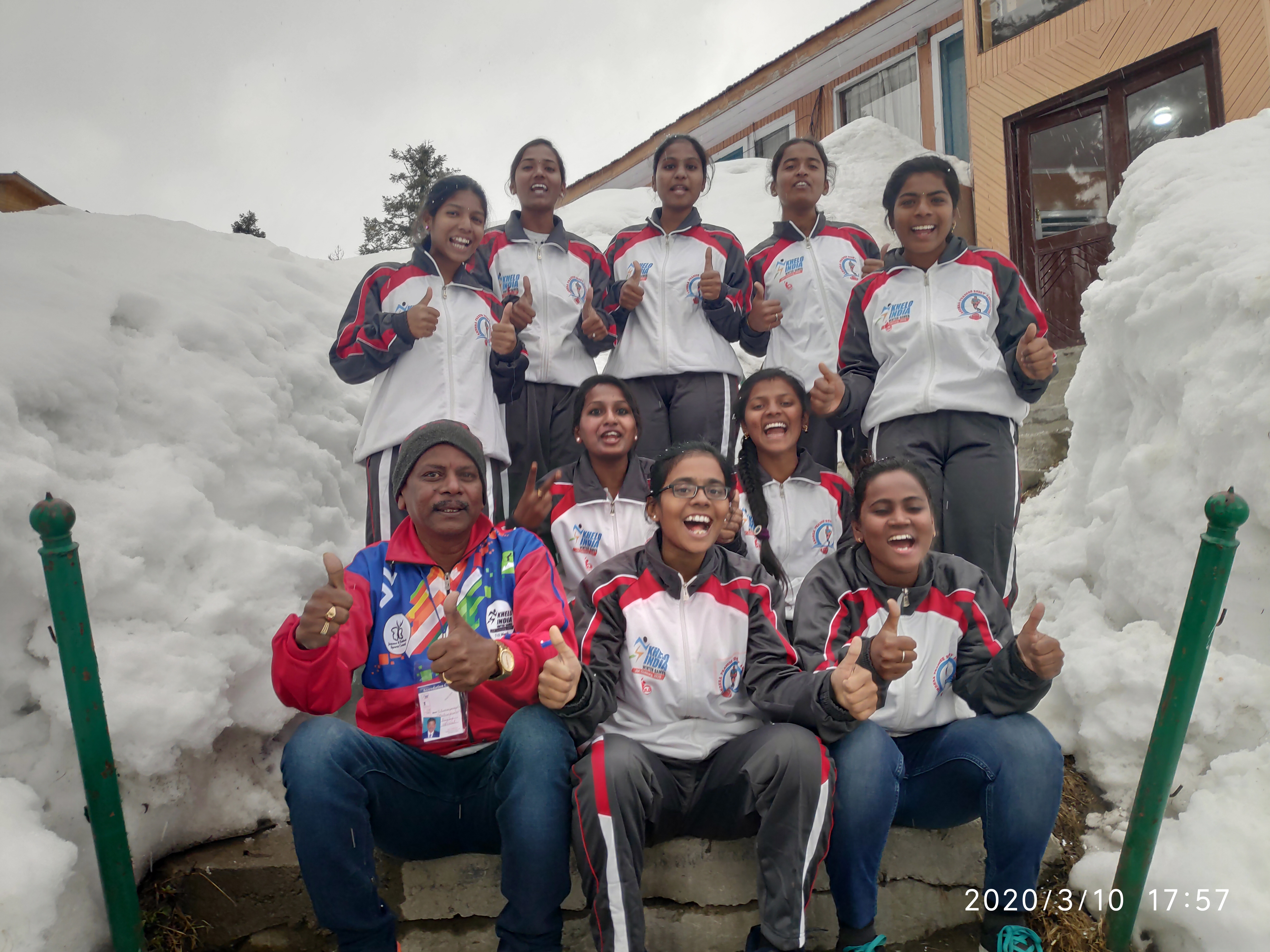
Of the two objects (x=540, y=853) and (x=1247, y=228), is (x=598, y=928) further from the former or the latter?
(x=1247, y=228)

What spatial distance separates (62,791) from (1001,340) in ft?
11.6

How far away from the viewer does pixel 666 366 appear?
3797 mm

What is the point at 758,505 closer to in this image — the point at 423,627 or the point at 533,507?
the point at 533,507

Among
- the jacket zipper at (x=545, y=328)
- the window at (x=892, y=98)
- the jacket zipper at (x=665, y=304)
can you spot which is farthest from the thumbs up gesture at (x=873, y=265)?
the window at (x=892, y=98)

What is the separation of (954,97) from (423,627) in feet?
38.4

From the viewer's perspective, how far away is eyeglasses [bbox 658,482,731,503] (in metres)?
2.51

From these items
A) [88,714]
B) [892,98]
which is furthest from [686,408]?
[892,98]

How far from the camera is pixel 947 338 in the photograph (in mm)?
3223

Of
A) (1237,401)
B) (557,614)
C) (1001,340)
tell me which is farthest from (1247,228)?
(557,614)

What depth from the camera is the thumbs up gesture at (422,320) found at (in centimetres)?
327

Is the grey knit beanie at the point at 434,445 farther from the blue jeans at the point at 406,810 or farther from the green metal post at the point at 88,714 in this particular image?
the green metal post at the point at 88,714

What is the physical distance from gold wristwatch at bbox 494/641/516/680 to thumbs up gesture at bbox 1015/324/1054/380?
2184 millimetres

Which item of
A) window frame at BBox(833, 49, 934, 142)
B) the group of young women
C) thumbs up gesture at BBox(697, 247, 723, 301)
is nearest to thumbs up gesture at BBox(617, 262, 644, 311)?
the group of young women

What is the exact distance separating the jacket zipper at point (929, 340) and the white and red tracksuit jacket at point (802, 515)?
45 cm
